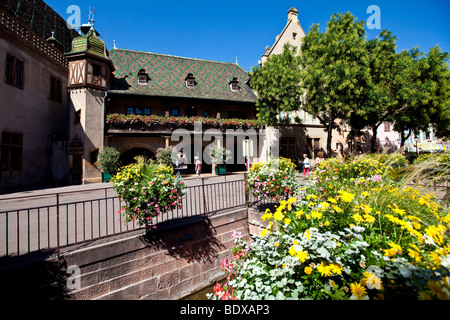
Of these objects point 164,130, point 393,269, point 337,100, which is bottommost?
point 393,269

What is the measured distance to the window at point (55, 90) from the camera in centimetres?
1579

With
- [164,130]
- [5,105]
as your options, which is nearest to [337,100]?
[164,130]

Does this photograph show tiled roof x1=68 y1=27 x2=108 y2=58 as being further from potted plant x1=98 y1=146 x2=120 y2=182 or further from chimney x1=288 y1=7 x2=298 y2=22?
chimney x1=288 y1=7 x2=298 y2=22

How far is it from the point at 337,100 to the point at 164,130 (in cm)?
1344

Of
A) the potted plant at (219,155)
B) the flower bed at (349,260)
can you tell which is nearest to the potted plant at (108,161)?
the potted plant at (219,155)

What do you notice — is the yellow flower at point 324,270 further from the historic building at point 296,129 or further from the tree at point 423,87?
the historic building at point 296,129

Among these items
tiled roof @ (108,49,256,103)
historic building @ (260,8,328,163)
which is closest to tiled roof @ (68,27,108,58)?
tiled roof @ (108,49,256,103)

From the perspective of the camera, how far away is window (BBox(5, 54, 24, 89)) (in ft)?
39.2

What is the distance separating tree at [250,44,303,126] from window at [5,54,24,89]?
1661 cm

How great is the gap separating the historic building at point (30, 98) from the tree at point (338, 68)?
18.4m

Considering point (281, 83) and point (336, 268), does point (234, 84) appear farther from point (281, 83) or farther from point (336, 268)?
point (336, 268)

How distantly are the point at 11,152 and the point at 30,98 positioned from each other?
3752 millimetres
